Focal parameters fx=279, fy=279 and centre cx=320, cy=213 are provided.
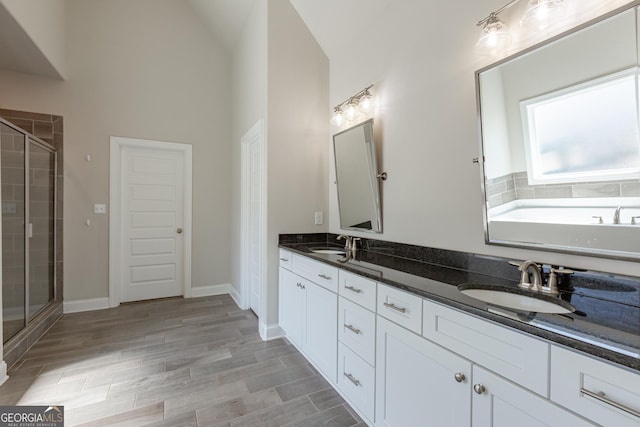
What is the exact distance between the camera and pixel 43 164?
302 centimetres

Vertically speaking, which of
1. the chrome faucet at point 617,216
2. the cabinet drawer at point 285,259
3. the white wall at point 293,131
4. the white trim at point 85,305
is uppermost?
the white wall at point 293,131

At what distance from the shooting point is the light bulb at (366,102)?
7.47 ft

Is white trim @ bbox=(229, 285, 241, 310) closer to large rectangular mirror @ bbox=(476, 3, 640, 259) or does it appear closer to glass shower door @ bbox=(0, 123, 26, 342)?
glass shower door @ bbox=(0, 123, 26, 342)

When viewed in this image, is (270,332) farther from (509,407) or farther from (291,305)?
(509,407)

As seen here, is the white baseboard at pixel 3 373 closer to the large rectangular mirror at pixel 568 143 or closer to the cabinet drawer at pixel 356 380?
the cabinet drawer at pixel 356 380

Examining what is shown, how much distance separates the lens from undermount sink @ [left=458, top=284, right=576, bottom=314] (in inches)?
42.5

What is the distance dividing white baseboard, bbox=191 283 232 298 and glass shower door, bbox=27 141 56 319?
4.93 ft

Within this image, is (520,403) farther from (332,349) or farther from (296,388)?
(296,388)

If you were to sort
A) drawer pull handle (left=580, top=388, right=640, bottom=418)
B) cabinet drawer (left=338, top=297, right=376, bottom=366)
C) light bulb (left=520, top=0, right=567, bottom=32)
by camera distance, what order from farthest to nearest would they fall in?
cabinet drawer (left=338, top=297, right=376, bottom=366)
light bulb (left=520, top=0, right=567, bottom=32)
drawer pull handle (left=580, top=388, right=640, bottom=418)

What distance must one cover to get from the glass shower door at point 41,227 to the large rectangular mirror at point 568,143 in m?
4.00

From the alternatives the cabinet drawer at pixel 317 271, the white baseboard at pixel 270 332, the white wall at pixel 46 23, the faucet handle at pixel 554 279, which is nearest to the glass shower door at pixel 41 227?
the white wall at pixel 46 23

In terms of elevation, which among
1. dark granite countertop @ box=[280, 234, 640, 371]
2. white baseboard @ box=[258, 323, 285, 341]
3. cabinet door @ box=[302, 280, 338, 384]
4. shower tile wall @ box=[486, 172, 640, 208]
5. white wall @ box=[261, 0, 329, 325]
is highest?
white wall @ box=[261, 0, 329, 325]

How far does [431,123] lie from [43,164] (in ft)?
12.8

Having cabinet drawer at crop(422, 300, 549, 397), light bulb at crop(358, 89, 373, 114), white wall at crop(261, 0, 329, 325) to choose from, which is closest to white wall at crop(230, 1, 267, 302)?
white wall at crop(261, 0, 329, 325)
